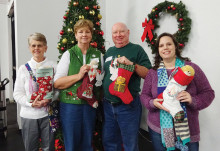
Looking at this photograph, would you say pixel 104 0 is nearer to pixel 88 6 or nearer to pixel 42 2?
pixel 42 2

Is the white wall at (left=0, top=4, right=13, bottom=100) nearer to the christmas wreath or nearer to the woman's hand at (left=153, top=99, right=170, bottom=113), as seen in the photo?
the christmas wreath

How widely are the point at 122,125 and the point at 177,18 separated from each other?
1.70 metres

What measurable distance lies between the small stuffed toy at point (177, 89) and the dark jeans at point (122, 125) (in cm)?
53

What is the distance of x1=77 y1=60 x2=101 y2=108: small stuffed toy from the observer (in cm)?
172

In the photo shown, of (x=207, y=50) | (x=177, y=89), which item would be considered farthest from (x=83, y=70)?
(x=207, y=50)

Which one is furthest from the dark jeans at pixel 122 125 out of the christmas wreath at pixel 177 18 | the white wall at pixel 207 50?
the christmas wreath at pixel 177 18

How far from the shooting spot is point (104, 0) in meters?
4.46

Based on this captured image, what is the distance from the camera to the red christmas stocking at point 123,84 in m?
1.72

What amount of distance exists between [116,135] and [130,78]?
61 centimetres

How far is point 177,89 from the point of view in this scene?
1.33 meters

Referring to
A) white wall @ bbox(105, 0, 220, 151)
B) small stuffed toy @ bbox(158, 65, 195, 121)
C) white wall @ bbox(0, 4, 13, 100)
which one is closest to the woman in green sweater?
small stuffed toy @ bbox(158, 65, 195, 121)

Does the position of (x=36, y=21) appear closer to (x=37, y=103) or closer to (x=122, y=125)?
(x=37, y=103)

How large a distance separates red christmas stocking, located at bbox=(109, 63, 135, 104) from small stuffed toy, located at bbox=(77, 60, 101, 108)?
200 mm

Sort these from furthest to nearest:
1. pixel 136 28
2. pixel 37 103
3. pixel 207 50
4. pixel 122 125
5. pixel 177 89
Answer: pixel 136 28 < pixel 207 50 < pixel 122 125 < pixel 37 103 < pixel 177 89
